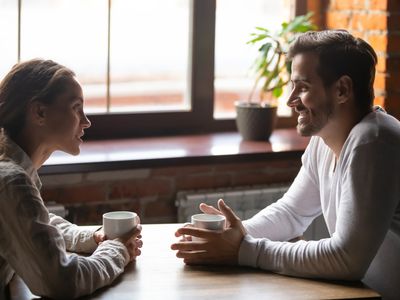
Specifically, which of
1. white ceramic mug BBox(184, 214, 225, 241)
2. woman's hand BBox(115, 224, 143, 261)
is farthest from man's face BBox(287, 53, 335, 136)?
woman's hand BBox(115, 224, 143, 261)

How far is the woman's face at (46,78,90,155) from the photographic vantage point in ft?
5.85

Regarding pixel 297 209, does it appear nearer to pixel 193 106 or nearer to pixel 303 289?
pixel 303 289

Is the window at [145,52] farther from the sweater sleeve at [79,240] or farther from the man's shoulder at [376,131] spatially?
the man's shoulder at [376,131]

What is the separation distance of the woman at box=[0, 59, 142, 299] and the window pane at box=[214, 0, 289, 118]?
157 cm

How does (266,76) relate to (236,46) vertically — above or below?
below

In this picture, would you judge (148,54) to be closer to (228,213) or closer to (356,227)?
(228,213)

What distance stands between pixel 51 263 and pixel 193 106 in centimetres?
184

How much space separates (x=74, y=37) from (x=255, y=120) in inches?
32.5

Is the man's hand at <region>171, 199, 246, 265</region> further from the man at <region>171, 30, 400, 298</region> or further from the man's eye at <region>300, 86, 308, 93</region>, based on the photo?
the man's eye at <region>300, 86, 308, 93</region>

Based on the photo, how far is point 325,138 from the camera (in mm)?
2041

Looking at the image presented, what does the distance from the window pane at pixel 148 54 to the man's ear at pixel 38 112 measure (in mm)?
1444

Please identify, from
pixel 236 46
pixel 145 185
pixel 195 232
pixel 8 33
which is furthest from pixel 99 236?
pixel 236 46

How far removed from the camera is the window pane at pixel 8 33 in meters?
2.98

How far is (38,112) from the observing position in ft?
5.75
